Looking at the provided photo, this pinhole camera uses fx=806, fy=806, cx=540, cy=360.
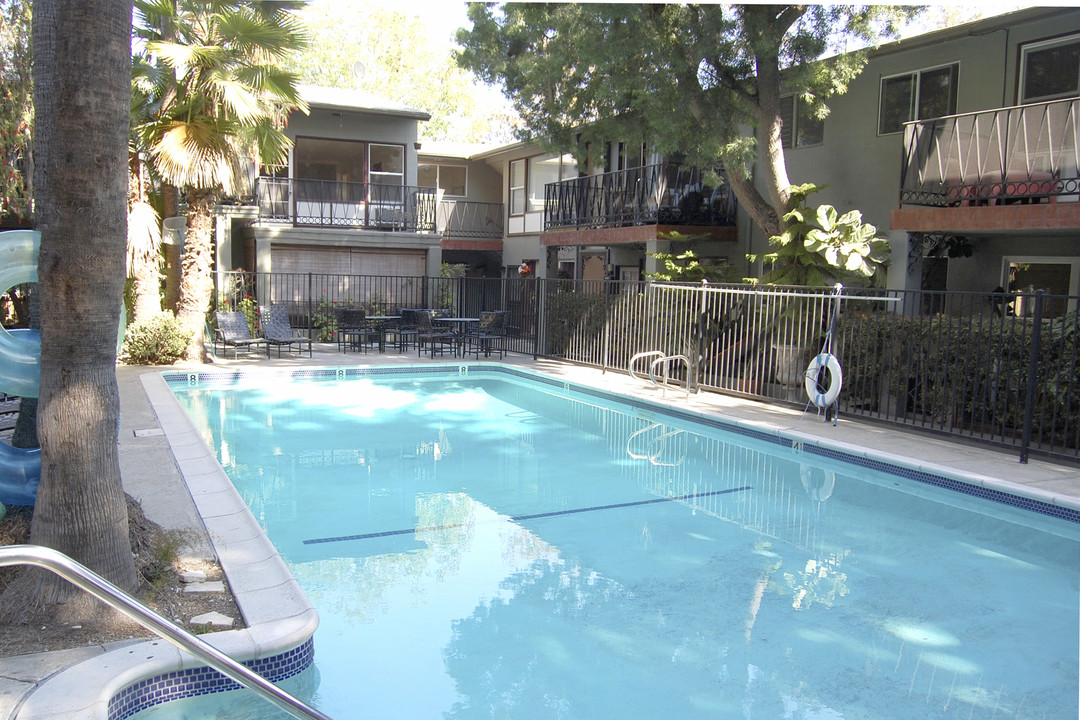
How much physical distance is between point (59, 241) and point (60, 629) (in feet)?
6.04

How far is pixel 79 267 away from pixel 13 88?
1172cm

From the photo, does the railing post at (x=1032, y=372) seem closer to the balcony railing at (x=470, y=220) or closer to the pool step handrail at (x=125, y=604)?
the pool step handrail at (x=125, y=604)

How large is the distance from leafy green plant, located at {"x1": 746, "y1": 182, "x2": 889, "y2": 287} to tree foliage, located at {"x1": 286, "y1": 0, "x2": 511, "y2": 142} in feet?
98.7

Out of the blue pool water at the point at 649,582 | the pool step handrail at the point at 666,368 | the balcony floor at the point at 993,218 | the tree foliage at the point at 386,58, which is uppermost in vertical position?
the tree foliage at the point at 386,58

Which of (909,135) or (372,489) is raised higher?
(909,135)

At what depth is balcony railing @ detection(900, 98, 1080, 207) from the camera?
1009cm

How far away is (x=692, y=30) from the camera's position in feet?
38.2

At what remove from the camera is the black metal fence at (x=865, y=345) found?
857cm

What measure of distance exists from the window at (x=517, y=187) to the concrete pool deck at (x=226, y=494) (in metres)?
11.6

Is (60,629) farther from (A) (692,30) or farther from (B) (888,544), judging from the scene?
(A) (692,30)

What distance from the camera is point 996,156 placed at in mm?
10828

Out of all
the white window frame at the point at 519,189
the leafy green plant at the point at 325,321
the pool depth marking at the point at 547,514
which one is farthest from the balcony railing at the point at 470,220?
the pool depth marking at the point at 547,514

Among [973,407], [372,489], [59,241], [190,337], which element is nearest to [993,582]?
[973,407]

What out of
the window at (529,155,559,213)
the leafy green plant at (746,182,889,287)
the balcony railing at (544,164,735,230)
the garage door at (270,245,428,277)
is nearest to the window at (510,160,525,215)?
the window at (529,155,559,213)
